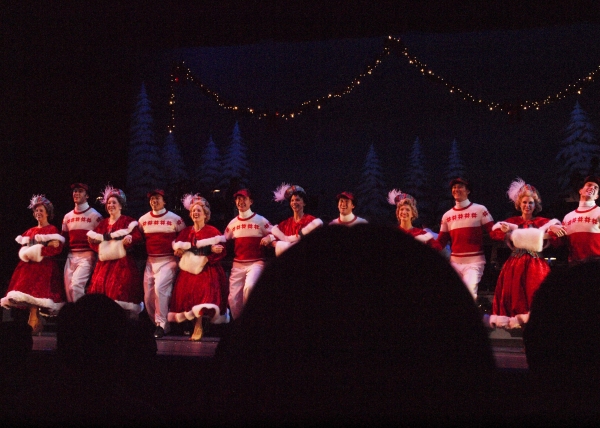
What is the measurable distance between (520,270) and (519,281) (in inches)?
4.5

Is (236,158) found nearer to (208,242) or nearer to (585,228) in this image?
(208,242)

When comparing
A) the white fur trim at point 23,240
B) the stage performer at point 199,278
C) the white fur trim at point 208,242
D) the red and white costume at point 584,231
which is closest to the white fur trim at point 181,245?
the stage performer at point 199,278

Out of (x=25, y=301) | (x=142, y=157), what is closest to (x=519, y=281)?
(x=25, y=301)

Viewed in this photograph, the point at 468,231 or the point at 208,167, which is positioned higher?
the point at 208,167

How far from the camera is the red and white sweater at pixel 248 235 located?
7.11 m

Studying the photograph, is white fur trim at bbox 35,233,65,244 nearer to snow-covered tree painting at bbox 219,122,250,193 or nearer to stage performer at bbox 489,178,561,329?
stage performer at bbox 489,178,561,329

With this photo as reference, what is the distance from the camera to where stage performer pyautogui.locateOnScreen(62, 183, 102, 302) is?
7.40m

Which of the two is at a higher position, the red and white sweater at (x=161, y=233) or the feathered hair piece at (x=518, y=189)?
the feathered hair piece at (x=518, y=189)

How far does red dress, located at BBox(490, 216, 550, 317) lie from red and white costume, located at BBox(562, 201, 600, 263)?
300 millimetres

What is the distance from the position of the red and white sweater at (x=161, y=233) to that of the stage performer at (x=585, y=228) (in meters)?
4.39

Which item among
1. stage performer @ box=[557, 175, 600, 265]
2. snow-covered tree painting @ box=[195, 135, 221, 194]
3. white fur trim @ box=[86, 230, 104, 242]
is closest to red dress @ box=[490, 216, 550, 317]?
stage performer @ box=[557, 175, 600, 265]

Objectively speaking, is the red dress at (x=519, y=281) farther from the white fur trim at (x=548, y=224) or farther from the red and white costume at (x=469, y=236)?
the red and white costume at (x=469, y=236)

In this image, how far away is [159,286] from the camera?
6980 mm

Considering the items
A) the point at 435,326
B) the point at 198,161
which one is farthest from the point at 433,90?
the point at 435,326
